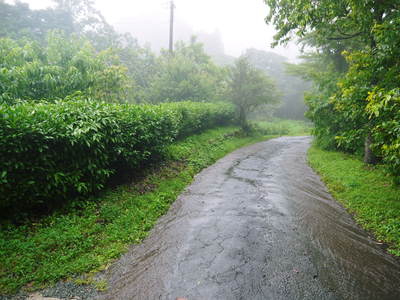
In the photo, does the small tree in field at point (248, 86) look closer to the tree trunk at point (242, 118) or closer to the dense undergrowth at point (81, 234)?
the tree trunk at point (242, 118)

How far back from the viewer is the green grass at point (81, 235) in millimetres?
3248

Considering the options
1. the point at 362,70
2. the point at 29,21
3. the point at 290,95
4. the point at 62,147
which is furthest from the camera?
the point at 290,95

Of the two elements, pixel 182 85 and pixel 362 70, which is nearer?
pixel 362 70

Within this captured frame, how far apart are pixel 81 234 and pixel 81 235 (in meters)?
0.04

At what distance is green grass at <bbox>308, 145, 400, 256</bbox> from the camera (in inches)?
184

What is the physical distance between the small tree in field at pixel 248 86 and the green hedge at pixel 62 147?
536 inches

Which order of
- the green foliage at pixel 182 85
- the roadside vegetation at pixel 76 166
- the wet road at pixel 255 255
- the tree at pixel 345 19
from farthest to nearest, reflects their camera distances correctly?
the green foliage at pixel 182 85 < the tree at pixel 345 19 < the roadside vegetation at pixel 76 166 < the wet road at pixel 255 255

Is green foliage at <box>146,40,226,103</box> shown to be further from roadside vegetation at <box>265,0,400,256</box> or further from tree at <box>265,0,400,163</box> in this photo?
tree at <box>265,0,400,163</box>

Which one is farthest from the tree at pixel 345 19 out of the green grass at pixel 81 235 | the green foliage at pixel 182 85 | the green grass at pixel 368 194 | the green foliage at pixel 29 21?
the green foliage at pixel 29 21

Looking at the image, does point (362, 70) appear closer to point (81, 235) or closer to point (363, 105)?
point (363, 105)

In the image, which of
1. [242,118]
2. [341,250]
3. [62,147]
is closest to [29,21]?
[242,118]

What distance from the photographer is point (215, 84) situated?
20453 millimetres

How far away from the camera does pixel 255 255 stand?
371 centimetres

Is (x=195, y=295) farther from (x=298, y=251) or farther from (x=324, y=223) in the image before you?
(x=324, y=223)
